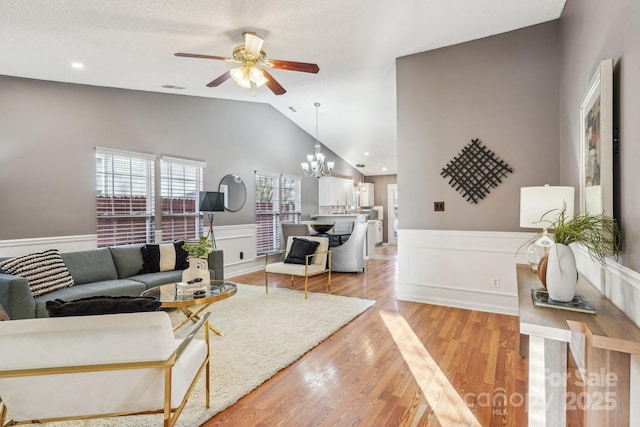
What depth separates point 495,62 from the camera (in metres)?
3.81

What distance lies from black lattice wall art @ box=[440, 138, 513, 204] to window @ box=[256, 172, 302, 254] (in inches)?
150

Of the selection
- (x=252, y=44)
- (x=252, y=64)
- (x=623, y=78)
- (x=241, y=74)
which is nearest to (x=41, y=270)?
(x=241, y=74)

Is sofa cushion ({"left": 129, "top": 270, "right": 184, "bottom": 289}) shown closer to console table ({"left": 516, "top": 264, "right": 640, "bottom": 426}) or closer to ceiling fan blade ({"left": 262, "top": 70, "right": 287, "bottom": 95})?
ceiling fan blade ({"left": 262, "top": 70, "right": 287, "bottom": 95})

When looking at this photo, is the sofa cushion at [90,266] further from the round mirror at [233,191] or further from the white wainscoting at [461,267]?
the white wainscoting at [461,267]

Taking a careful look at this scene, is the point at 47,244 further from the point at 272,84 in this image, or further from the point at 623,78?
the point at 623,78

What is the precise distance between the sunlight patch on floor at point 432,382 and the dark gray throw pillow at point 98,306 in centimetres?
173

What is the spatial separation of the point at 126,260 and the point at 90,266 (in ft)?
1.27

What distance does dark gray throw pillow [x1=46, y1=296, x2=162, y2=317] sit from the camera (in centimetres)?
149

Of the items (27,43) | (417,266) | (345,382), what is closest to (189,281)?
(345,382)

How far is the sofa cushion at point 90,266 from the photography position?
11.6 feet

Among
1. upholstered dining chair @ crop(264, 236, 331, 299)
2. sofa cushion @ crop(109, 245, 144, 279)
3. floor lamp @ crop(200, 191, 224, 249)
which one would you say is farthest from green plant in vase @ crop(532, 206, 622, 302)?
floor lamp @ crop(200, 191, 224, 249)

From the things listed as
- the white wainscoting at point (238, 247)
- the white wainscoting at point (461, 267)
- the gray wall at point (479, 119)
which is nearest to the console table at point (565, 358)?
the white wainscoting at point (461, 267)

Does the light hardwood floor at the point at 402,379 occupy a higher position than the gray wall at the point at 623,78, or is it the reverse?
the gray wall at the point at 623,78

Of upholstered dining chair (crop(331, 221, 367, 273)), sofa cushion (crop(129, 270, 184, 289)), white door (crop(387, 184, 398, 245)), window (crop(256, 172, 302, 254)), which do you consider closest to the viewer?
sofa cushion (crop(129, 270, 184, 289))
